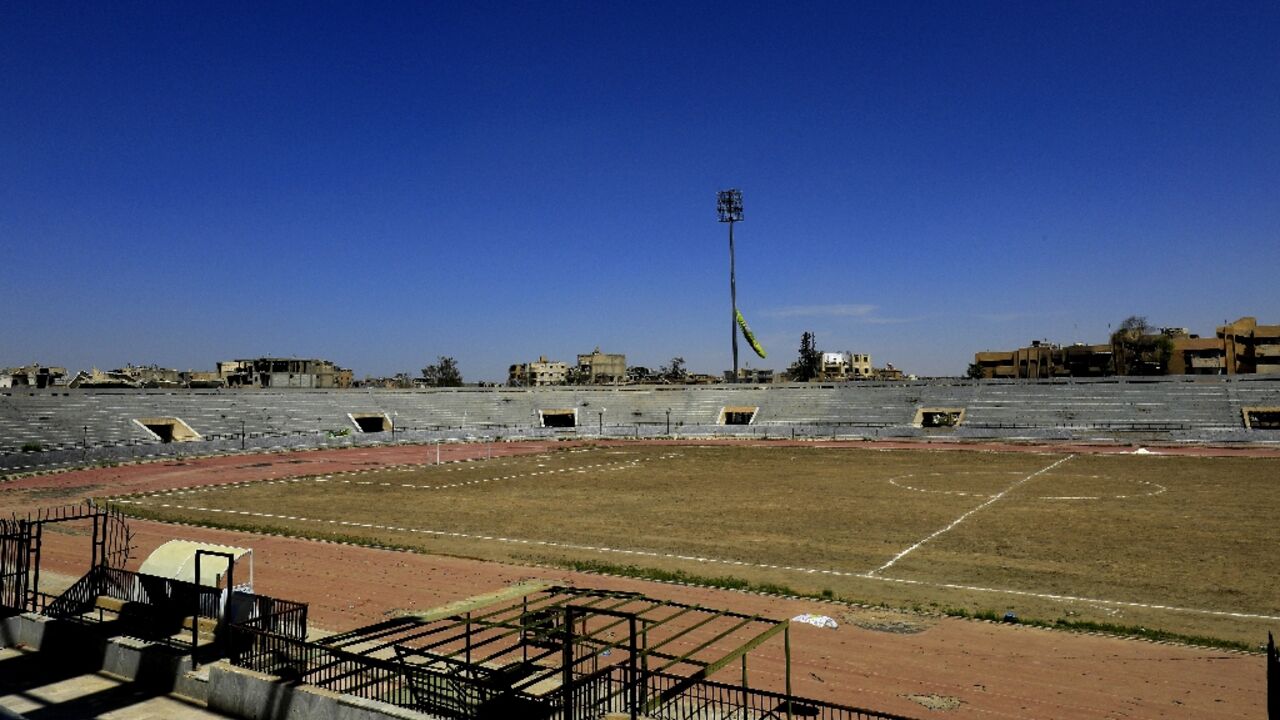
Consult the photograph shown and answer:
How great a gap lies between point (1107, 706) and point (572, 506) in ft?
78.3

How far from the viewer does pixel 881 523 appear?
27375 mm

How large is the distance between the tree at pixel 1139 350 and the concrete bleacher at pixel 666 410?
45.5 meters

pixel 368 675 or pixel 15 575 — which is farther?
pixel 15 575

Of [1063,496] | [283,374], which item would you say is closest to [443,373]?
[283,374]

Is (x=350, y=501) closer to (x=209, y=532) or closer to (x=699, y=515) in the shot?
(x=209, y=532)

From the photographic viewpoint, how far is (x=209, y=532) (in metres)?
26.2

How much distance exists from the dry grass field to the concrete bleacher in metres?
18.1

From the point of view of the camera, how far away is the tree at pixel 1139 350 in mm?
108688

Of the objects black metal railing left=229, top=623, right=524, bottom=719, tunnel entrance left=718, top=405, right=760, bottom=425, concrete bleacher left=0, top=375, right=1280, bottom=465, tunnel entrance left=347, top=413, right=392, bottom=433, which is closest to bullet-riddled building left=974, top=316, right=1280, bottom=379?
concrete bleacher left=0, top=375, right=1280, bottom=465

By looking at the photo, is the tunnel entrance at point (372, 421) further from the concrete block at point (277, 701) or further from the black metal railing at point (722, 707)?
the black metal railing at point (722, 707)

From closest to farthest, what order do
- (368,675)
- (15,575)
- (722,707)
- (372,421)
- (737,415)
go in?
(722,707) → (368,675) → (15,575) → (372,421) → (737,415)

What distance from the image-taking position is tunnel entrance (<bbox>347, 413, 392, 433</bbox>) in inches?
2965

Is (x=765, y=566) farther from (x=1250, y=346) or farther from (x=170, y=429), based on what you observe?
(x=1250, y=346)

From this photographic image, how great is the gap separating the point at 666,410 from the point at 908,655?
70.2 meters
